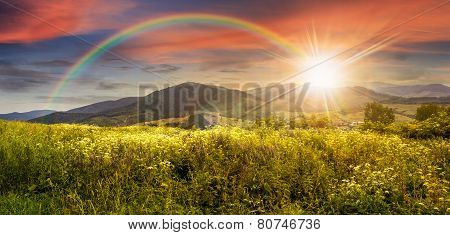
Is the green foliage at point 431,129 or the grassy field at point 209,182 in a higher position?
the green foliage at point 431,129

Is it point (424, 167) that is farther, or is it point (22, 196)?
point (424, 167)

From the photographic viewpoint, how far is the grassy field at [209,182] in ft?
18.6

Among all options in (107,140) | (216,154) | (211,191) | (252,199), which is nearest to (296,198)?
(252,199)

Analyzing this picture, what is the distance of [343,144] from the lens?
10305 mm

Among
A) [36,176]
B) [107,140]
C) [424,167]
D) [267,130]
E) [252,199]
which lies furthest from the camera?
[267,130]

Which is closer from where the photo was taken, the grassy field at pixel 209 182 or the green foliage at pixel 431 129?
the grassy field at pixel 209 182

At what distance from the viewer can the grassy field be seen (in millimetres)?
5684

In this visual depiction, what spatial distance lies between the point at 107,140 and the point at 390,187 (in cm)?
699

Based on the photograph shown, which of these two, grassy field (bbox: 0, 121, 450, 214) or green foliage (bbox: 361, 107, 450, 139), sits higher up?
green foliage (bbox: 361, 107, 450, 139)

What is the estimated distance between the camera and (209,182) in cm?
632

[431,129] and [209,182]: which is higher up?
[431,129]

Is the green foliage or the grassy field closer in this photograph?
the grassy field

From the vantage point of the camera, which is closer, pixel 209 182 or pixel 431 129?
pixel 209 182
